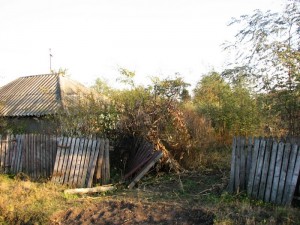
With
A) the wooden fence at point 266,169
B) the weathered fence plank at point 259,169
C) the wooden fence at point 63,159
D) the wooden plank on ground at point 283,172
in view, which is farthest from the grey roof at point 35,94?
the wooden plank on ground at point 283,172

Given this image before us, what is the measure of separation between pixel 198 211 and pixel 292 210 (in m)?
1.69

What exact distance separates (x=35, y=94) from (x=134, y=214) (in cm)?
1649

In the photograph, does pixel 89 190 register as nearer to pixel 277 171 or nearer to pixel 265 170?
pixel 265 170

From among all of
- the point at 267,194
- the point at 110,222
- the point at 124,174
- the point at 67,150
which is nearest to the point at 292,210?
the point at 267,194

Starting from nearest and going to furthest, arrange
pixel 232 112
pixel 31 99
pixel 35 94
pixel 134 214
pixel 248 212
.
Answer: pixel 248 212 < pixel 134 214 < pixel 232 112 < pixel 31 99 < pixel 35 94

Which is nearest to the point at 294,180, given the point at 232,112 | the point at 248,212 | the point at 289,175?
the point at 289,175

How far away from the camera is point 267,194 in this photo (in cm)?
687

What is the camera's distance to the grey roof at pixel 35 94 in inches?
749

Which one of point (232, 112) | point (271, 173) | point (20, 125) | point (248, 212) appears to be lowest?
point (20, 125)

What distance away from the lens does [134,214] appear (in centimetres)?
624

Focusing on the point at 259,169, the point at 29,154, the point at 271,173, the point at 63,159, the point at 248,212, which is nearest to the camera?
the point at 248,212

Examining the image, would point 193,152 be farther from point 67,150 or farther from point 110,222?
point 110,222

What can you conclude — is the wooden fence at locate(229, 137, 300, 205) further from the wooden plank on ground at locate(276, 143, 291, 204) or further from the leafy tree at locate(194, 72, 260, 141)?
the leafy tree at locate(194, 72, 260, 141)

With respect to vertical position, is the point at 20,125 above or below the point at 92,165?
below
